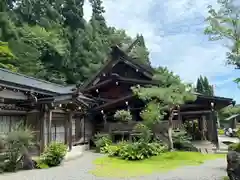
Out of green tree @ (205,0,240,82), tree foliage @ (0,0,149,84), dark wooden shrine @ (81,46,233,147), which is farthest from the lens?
tree foliage @ (0,0,149,84)

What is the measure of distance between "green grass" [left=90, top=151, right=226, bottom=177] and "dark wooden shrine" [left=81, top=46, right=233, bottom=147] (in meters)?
3.41

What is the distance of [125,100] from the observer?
1795 cm

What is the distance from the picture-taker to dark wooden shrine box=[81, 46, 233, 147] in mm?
16391

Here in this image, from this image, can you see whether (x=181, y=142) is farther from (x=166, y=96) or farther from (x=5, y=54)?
(x=5, y=54)

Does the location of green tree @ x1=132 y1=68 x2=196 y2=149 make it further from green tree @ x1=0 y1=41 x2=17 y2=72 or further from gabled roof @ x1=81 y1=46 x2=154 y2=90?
green tree @ x1=0 y1=41 x2=17 y2=72

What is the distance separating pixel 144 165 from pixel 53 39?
2209 centimetres

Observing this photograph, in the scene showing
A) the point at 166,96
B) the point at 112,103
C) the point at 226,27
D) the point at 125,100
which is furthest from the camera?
the point at 112,103

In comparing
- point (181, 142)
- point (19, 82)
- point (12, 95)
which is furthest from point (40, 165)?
point (181, 142)

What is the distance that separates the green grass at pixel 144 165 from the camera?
902 centimetres

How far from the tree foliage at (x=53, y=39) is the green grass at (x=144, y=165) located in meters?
16.1

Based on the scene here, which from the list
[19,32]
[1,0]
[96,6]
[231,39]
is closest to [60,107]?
[231,39]

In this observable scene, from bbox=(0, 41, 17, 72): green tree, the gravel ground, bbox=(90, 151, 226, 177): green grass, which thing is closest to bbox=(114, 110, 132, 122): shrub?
bbox=(90, 151, 226, 177): green grass

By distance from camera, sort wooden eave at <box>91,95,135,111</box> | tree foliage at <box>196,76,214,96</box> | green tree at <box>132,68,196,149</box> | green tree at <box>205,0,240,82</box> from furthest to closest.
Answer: tree foliage at <box>196,76,214,96</box> → wooden eave at <box>91,95,135,111</box> → green tree at <box>132,68,196,149</box> → green tree at <box>205,0,240,82</box>

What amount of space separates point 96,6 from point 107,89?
996 inches
